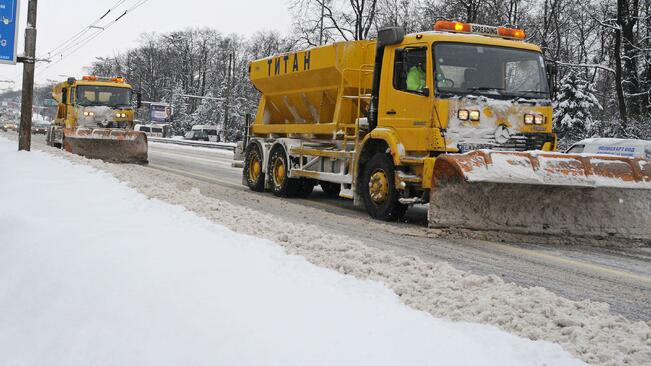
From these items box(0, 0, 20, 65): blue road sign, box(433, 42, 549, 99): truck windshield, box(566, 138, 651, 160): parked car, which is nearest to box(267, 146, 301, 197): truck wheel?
box(433, 42, 549, 99): truck windshield

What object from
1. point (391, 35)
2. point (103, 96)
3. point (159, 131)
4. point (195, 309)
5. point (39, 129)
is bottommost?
point (195, 309)

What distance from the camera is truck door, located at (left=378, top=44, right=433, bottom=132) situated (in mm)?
8703

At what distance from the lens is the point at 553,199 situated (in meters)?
8.05

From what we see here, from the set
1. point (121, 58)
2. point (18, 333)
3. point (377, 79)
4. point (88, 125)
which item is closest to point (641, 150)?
point (377, 79)

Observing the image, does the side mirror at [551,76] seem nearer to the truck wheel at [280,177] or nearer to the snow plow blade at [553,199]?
the snow plow blade at [553,199]

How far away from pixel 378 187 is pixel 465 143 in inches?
60.9

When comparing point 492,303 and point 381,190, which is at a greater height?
point 381,190

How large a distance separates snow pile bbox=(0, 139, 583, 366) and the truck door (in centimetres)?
333

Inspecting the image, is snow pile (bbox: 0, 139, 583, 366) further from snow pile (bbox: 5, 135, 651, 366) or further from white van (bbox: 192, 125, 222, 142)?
white van (bbox: 192, 125, 222, 142)

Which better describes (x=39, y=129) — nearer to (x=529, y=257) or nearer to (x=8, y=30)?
(x=8, y=30)

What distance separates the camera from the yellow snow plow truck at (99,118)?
21.3 m

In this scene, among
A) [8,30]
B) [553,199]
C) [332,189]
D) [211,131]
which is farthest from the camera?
[211,131]

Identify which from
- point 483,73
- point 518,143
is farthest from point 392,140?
point 518,143

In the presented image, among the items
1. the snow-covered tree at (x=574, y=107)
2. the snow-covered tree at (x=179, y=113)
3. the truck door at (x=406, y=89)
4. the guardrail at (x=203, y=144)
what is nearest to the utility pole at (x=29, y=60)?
the truck door at (x=406, y=89)
